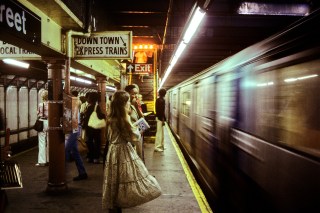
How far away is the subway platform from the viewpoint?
532 cm

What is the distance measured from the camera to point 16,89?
1091 centimetres

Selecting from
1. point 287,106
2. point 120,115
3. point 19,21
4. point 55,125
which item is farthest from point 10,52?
point 287,106

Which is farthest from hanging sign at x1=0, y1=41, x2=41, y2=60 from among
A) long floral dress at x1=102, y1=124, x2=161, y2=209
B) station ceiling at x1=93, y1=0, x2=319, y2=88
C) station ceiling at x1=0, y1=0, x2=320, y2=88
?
long floral dress at x1=102, y1=124, x2=161, y2=209

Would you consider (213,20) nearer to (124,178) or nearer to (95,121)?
(95,121)

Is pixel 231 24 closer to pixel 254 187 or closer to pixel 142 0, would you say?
pixel 142 0

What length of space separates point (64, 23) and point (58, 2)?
1.18 m

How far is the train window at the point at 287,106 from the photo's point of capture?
2.61m

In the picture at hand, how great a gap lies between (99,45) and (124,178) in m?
2.97

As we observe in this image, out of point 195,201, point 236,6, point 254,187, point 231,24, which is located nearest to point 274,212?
point 254,187

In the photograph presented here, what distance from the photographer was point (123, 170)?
4.34m

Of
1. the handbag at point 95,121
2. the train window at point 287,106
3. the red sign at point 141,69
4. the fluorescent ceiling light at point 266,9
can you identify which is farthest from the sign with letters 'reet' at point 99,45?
the red sign at point 141,69

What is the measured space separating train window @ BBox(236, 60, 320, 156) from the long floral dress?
147cm

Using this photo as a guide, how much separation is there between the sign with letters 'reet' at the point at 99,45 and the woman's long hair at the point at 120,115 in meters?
2.10

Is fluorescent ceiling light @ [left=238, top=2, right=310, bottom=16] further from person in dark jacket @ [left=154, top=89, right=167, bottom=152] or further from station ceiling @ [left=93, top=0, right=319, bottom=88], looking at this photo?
person in dark jacket @ [left=154, top=89, right=167, bottom=152]
